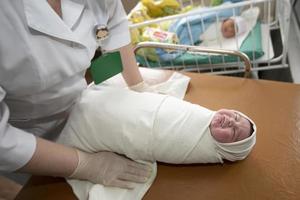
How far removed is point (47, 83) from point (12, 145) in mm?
153

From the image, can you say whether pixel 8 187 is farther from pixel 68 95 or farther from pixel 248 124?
pixel 248 124

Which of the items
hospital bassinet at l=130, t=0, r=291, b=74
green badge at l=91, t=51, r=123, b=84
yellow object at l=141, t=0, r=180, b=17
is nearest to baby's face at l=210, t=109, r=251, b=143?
green badge at l=91, t=51, r=123, b=84

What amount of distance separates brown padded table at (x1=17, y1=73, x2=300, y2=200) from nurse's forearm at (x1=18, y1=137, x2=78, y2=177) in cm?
11

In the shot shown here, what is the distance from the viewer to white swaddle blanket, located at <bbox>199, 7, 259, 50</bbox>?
1440 millimetres

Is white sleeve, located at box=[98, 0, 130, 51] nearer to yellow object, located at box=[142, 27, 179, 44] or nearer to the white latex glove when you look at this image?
the white latex glove

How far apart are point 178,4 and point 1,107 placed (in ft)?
4.01

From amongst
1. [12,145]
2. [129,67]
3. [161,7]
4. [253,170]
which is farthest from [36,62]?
[161,7]

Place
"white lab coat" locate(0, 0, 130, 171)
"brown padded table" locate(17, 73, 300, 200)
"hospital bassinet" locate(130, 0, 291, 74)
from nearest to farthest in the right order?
"white lab coat" locate(0, 0, 130, 171) → "brown padded table" locate(17, 73, 300, 200) → "hospital bassinet" locate(130, 0, 291, 74)

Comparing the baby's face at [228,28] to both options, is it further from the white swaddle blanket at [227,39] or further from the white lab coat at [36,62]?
the white lab coat at [36,62]

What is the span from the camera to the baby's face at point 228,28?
1467mm

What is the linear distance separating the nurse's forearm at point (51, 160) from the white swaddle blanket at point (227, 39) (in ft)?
3.04

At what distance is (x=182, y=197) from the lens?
76 centimetres

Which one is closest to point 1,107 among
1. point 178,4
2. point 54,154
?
point 54,154

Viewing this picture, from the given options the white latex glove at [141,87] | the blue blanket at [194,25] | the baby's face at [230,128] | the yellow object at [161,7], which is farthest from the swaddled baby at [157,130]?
the yellow object at [161,7]
